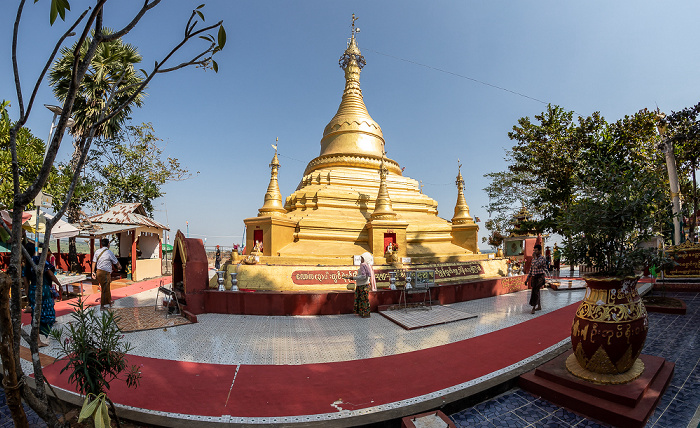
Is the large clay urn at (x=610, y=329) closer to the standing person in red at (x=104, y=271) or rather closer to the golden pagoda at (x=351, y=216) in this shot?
the golden pagoda at (x=351, y=216)

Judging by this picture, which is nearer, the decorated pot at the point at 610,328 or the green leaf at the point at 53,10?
the green leaf at the point at 53,10

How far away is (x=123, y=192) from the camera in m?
19.2

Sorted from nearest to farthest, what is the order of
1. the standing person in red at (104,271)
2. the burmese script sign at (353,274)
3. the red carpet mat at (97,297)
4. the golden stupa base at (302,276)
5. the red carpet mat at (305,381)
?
the red carpet mat at (305,381), the red carpet mat at (97,297), the standing person in red at (104,271), the golden stupa base at (302,276), the burmese script sign at (353,274)

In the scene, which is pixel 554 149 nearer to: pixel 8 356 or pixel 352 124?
pixel 352 124

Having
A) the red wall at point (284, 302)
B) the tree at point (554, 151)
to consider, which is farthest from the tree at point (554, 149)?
the red wall at point (284, 302)

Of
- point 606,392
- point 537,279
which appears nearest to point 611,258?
point 606,392

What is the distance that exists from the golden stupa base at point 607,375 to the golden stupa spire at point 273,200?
35.6 feet

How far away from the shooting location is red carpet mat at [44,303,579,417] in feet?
12.3

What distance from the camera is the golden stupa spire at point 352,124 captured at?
18.7m

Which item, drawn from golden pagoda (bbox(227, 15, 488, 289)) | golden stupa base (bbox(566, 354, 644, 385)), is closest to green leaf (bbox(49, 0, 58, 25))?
golden stupa base (bbox(566, 354, 644, 385))

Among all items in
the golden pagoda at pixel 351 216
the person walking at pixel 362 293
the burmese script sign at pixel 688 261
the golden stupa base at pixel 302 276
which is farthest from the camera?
the golden pagoda at pixel 351 216

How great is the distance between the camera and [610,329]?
3.86 m

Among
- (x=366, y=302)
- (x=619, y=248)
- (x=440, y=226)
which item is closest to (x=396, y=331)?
(x=366, y=302)

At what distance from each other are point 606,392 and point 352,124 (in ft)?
56.7
